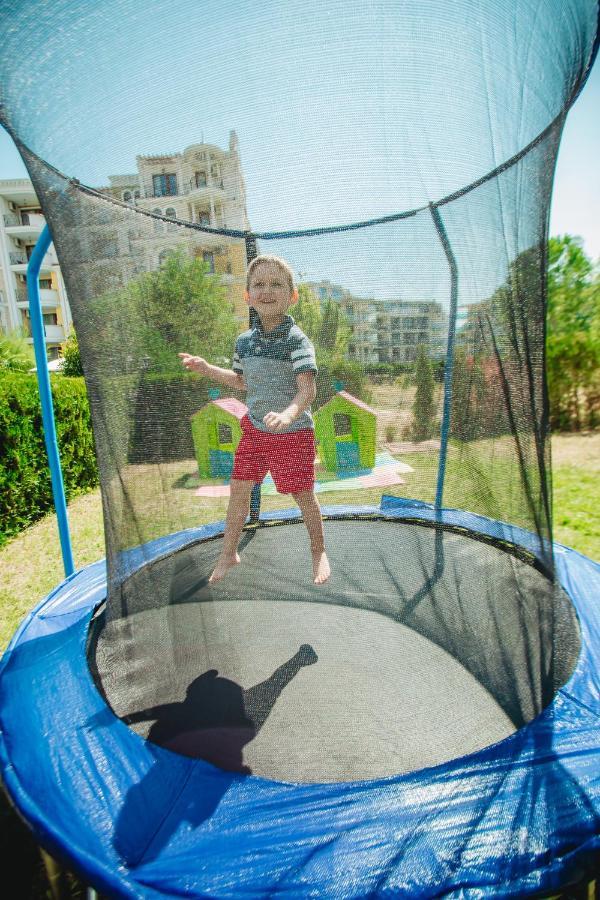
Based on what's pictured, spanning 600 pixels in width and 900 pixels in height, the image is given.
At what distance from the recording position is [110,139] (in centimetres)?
116

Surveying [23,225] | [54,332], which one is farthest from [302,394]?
[23,225]

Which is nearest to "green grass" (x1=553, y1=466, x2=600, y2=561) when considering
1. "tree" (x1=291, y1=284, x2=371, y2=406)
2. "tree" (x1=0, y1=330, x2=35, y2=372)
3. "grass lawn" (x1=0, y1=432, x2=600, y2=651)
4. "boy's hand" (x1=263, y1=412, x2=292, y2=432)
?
"grass lawn" (x1=0, y1=432, x2=600, y2=651)

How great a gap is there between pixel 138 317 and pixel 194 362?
182 millimetres

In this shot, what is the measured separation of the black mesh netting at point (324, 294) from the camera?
3.55 ft

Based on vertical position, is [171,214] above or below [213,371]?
above

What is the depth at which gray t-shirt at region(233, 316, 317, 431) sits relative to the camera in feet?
4.52

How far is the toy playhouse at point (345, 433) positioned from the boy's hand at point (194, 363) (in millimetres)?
402

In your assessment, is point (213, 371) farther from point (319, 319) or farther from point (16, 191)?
point (16, 191)

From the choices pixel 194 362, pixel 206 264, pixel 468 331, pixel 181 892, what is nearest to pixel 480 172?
pixel 468 331

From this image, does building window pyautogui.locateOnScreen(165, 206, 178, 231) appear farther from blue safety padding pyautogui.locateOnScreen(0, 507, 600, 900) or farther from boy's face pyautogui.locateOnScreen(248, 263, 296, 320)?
blue safety padding pyautogui.locateOnScreen(0, 507, 600, 900)

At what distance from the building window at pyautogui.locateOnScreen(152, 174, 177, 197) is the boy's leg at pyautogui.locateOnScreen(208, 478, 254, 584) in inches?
29.8

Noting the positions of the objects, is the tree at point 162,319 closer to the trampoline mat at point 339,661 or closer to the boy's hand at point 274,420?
the boy's hand at point 274,420

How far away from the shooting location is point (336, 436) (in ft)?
5.42

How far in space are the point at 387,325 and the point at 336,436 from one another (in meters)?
0.39
